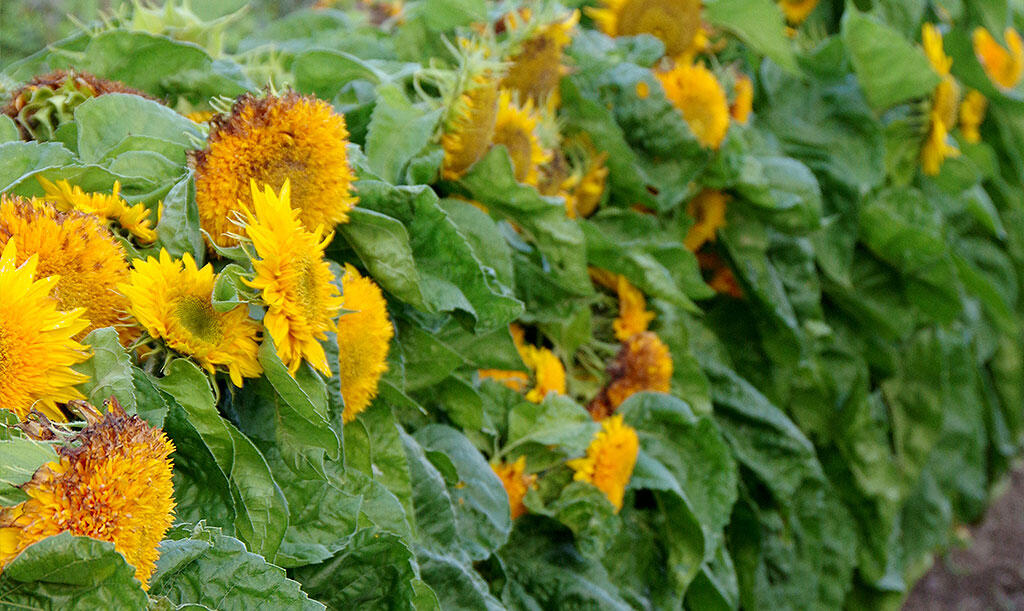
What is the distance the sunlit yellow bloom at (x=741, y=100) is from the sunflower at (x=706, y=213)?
0.15 metres

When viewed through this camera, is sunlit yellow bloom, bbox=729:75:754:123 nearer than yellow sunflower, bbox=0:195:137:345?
No

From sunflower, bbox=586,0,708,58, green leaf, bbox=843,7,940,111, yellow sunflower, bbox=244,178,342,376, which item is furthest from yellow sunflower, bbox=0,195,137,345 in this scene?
green leaf, bbox=843,7,940,111

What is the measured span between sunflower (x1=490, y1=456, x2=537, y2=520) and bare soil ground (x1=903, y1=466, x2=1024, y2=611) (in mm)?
2151

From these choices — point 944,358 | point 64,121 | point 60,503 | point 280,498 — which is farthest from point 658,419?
point 944,358

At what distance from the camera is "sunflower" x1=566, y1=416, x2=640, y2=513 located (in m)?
1.34

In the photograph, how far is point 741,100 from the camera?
192 centimetres

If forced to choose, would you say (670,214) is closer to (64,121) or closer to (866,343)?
(866,343)

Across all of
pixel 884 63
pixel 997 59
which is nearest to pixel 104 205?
pixel 884 63

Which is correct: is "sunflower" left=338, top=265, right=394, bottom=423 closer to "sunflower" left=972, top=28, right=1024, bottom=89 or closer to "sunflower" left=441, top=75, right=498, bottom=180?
"sunflower" left=441, top=75, right=498, bottom=180

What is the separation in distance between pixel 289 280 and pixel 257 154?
0.14 metres

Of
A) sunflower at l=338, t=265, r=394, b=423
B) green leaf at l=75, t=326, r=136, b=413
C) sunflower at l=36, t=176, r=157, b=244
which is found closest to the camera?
green leaf at l=75, t=326, r=136, b=413

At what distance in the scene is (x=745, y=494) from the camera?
1.88 meters

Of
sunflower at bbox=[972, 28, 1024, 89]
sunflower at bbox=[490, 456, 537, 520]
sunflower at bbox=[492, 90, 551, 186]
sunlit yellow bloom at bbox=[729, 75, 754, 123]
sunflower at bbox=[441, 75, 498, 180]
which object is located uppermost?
sunflower at bbox=[441, 75, 498, 180]

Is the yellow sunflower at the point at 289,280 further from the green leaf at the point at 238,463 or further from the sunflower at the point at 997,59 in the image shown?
the sunflower at the point at 997,59
